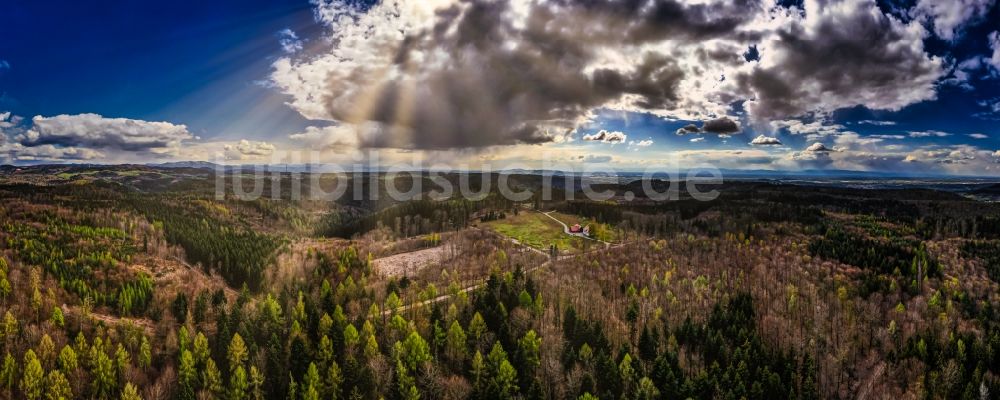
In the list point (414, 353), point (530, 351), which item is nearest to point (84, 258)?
point (414, 353)

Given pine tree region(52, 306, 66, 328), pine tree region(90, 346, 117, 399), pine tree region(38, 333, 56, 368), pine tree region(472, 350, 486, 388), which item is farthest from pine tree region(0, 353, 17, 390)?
pine tree region(472, 350, 486, 388)

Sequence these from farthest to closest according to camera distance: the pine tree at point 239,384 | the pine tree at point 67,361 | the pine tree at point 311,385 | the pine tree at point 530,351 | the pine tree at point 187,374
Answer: the pine tree at point 530,351
the pine tree at point 67,361
the pine tree at point 187,374
the pine tree at point 239,384
the pine tree at point 311,385

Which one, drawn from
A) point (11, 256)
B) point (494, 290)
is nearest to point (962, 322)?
point (494, 290)

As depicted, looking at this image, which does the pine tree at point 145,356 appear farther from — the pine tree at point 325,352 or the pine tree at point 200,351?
the pine tree at point 325,352

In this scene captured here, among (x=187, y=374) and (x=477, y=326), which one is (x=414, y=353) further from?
(x=187, y=374)

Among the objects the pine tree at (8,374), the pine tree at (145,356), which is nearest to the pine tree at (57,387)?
the pine tree at (8,374)

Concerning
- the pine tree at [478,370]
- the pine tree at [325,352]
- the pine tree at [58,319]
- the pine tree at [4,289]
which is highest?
the pine tree at [4,289]
